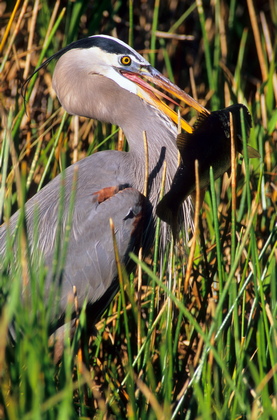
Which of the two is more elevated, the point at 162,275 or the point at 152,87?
the point at 152,87

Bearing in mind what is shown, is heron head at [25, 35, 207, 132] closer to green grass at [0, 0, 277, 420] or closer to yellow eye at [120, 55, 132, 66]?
yellow eye at [120, 55, 132, 66]

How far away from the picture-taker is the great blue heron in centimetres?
241

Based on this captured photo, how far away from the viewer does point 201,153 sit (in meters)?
2.08

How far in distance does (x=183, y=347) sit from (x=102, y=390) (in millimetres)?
473

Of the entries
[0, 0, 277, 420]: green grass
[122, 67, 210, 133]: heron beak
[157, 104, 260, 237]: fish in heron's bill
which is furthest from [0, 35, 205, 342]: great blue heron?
[157, 104, 260, 237]: fish in heron's bill

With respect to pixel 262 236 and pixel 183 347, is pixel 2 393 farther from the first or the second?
pixel 262 236

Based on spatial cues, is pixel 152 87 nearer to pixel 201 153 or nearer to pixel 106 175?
pixel 106 175

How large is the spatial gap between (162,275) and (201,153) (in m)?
0.59

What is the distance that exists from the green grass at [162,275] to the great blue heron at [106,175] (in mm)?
158

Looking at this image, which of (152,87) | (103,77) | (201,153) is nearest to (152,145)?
(152,87)

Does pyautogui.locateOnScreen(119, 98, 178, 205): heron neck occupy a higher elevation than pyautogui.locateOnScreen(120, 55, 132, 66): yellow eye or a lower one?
lower

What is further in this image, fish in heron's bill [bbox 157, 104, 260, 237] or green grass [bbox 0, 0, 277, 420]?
fish in heron's bill [bbox 157, 104, 260, 237]

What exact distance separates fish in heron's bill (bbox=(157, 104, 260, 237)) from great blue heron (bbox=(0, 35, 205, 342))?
0.32 metres

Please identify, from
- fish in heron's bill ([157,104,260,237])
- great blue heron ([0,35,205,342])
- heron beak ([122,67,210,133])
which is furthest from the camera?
heron beak ([122,67,210,133])
